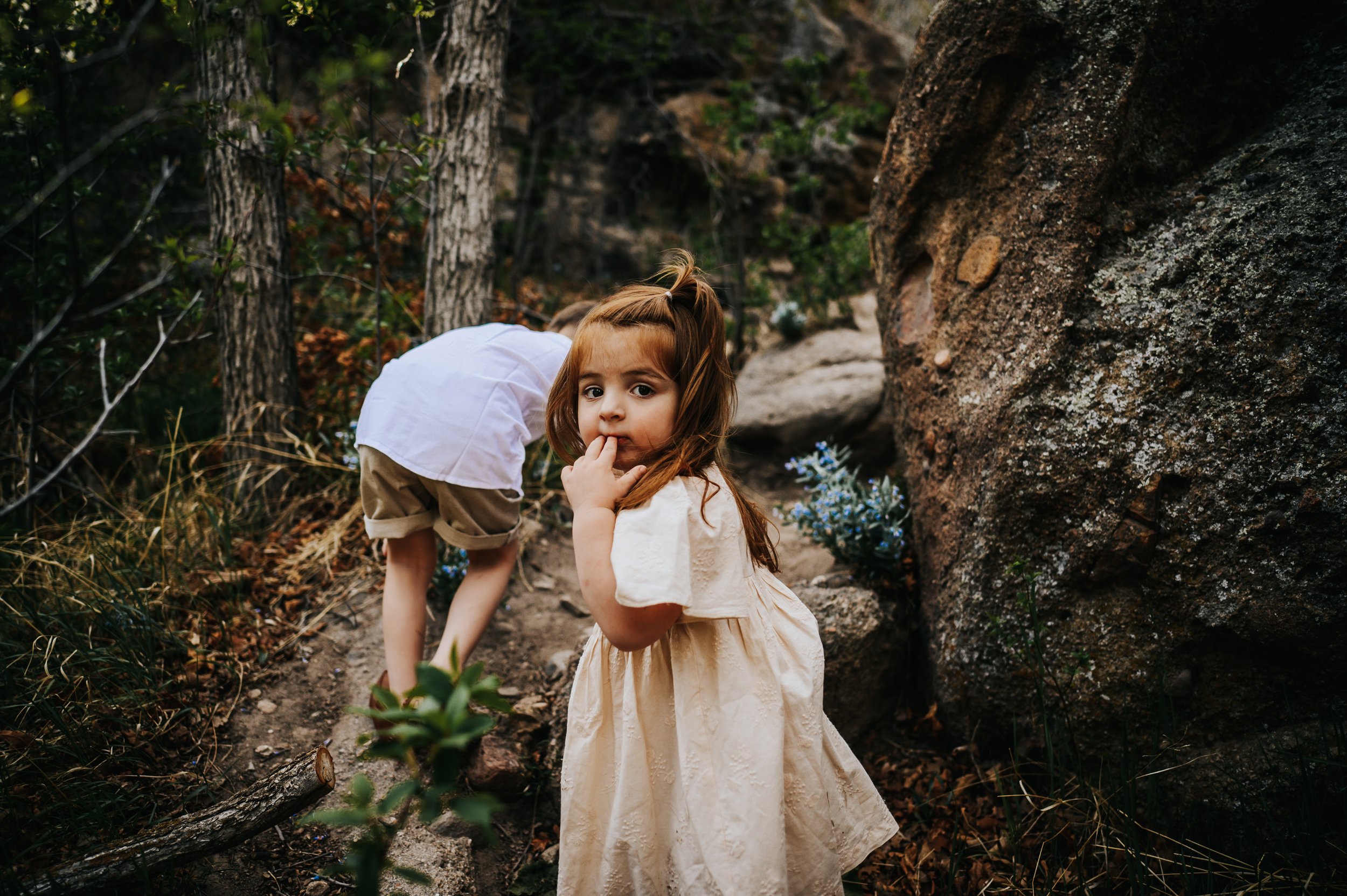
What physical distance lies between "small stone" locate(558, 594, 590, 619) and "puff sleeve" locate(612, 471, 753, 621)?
1920 millimetres

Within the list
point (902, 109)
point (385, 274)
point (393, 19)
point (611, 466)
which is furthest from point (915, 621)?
point (385, 274)

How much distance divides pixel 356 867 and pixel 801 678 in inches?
43.9

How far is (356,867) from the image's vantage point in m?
0.87

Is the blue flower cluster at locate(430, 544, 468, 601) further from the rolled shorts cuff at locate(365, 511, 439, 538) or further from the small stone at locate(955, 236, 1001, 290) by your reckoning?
the small stone at locate(955, 236, 1001, 290)

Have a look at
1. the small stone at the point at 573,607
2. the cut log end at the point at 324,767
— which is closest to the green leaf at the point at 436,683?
Result: the cut log end at the point at 324,767

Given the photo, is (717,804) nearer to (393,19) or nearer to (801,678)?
(801,678)

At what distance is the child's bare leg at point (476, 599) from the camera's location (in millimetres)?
2498

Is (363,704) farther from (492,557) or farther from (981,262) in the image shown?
(981,262)

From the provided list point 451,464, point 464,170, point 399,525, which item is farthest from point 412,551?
Result: point 464,170

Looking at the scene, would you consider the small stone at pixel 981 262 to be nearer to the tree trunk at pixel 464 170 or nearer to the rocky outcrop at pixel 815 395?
the rocky outcrop at pixel 815 395

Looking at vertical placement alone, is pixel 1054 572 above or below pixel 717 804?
above

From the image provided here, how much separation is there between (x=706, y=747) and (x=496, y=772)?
1.07 m

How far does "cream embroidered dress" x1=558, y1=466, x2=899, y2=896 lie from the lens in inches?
60.4

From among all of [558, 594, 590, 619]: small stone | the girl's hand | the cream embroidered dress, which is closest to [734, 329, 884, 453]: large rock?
[558, 594, 590, 619]: small stone
